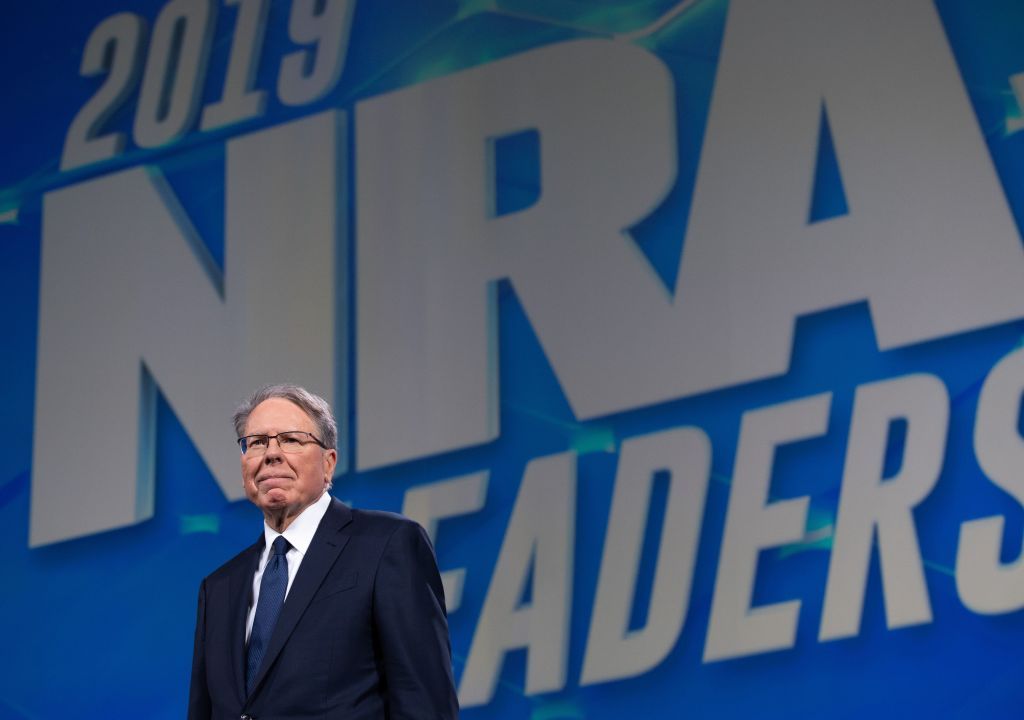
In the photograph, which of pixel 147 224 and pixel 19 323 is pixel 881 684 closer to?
pixel 147 224

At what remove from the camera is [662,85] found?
4020 mm

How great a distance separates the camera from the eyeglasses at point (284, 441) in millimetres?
1932

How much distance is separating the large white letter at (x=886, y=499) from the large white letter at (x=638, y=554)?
39 centimetres

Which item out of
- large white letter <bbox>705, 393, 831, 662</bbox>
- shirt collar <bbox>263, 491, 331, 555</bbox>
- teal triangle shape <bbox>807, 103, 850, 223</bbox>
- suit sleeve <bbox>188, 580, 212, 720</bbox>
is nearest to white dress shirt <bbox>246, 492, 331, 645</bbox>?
shirt collar <bbox>263, 491, 331, 555</bbox>

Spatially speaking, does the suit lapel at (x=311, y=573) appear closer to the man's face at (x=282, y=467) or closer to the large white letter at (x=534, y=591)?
the man's face at (x=282, y=467)

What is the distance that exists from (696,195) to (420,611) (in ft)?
7.61

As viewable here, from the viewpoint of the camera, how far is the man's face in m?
1.92

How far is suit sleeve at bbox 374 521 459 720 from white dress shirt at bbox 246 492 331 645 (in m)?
0.12

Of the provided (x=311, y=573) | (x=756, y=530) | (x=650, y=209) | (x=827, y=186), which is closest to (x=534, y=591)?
(x=756, y=530)

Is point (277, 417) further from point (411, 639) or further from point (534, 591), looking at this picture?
point (534, 591)

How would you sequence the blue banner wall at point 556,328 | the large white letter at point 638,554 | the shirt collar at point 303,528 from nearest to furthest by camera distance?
1. the shirt collar at point 303,528
2. the blue banner wall at point 556,328
3. the large white letter at point 638,554

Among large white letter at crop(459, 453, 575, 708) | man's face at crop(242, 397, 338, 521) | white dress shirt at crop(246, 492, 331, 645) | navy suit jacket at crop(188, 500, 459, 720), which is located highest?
large white letter at crop(459, 453, 575, 708)

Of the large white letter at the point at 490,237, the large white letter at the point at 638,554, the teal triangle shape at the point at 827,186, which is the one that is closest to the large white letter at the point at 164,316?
the large white letter at the point at 490,237

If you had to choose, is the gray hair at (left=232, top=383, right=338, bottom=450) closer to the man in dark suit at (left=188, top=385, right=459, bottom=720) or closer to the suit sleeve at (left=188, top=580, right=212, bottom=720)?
the man in dark suit at (left=188, top=385, right=459, bottom=720)
